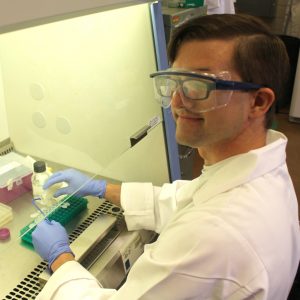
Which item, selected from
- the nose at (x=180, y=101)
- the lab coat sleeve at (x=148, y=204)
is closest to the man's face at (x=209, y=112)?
the nose at (x=180, y=101)

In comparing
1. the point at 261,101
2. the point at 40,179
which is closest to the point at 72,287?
the point at 40,179

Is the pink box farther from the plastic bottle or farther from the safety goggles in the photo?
the safety goggles

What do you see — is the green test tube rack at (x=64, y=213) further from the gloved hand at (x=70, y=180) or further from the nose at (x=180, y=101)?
the nose at (x=180, y=101)

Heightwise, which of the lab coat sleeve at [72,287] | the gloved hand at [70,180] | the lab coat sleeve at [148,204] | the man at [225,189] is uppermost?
the man at [225,189]

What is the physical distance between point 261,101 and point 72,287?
69 centimetres

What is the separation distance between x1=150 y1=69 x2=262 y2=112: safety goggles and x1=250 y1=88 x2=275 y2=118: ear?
0.8 inches

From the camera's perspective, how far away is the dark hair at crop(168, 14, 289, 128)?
0.86 metres

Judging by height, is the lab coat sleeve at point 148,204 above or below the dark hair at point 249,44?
below

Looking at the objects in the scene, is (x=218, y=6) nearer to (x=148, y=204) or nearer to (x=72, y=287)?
(x=148, y=204)

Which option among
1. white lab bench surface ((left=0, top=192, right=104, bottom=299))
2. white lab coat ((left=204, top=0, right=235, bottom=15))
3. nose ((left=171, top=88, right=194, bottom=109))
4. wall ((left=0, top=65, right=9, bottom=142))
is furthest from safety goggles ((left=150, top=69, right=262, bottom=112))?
white lab coat ((left=204, top=0, right=235, bottom=15))

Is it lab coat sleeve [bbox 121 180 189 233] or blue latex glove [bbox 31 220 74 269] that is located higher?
blue latex glove [bbox 31 220 74 269]

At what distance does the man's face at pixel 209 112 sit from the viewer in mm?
857

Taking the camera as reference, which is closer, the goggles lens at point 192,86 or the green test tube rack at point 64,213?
the goggles lens at point 192,86

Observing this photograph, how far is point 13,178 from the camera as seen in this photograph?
1.24m
